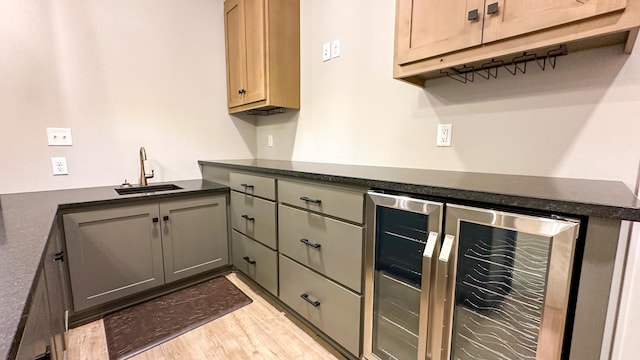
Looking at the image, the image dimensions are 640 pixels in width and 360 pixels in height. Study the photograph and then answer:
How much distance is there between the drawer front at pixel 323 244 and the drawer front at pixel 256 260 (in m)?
0.19

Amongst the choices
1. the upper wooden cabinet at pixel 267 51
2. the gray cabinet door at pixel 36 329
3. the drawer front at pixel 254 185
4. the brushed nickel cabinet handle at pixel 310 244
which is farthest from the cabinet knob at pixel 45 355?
the upper wooden cabinet at pixel 267 51

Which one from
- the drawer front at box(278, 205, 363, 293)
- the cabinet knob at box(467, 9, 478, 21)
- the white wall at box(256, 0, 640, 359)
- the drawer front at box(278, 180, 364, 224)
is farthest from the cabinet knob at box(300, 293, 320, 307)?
the cabinet knob at box(467, 9, 478, 21)

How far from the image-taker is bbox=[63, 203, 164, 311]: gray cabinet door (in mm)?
1721

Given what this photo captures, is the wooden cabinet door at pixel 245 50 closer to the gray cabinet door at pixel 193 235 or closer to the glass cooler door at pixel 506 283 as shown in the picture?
the gray cabinet door at pixel 193 235


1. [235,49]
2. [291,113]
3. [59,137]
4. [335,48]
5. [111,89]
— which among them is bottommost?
[59,137]

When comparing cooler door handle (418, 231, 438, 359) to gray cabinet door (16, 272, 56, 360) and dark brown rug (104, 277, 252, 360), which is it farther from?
dark brown rug (104, 277, 252, 360)

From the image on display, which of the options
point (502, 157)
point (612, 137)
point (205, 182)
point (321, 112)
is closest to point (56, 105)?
point (205, 182)

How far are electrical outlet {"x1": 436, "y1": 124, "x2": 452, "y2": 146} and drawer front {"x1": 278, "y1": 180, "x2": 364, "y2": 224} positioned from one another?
2.09 ft

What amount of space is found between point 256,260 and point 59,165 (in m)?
1.56

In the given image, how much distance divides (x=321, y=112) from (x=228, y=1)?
4.57 ft

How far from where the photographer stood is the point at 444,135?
1558 millimetres

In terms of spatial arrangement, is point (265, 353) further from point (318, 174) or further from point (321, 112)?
point (321, 112)

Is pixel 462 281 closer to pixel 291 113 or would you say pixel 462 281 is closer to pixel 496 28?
pixel 496 28

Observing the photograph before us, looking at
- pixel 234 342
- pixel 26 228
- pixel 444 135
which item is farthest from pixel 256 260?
pixel 444 135
